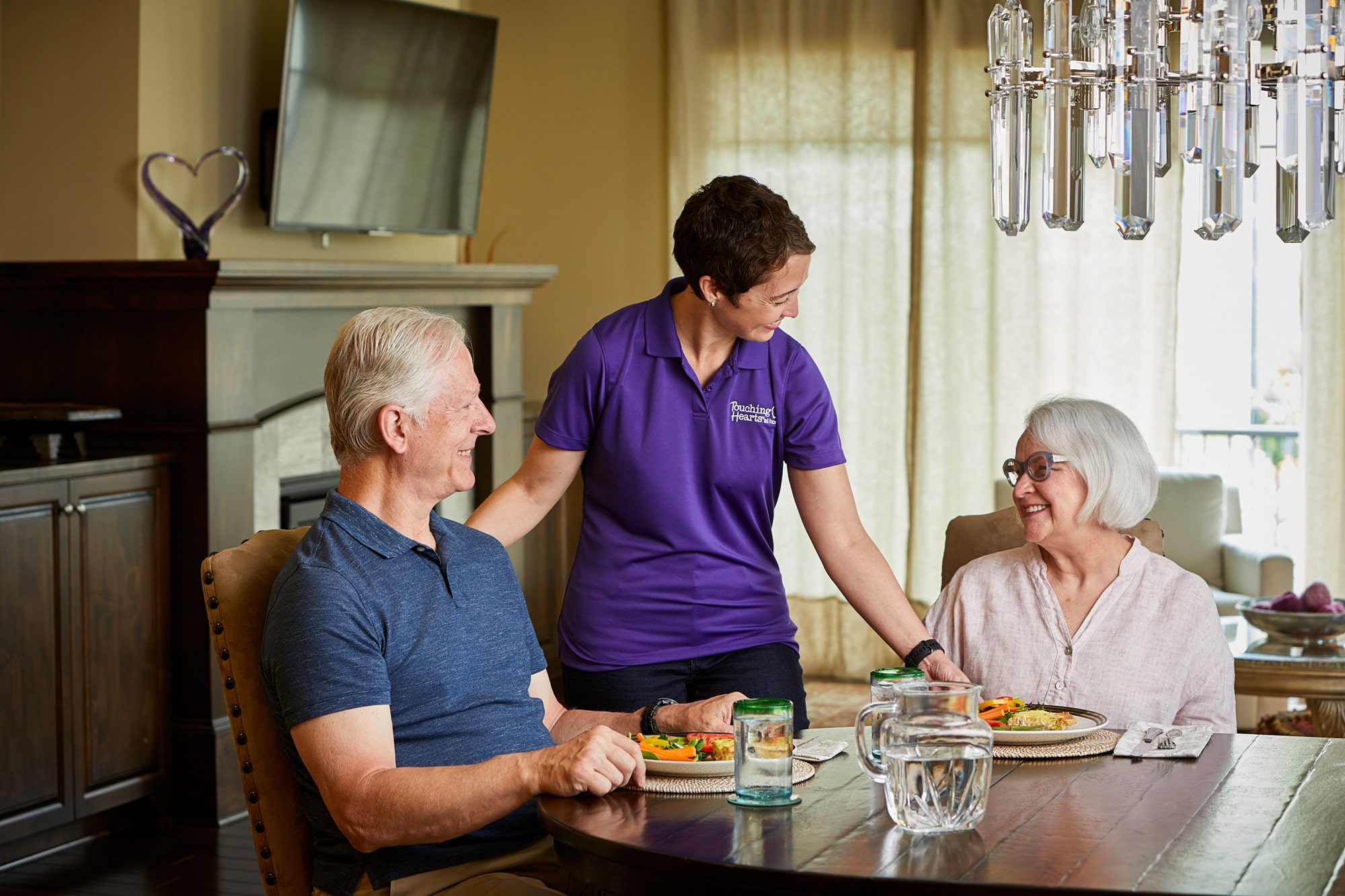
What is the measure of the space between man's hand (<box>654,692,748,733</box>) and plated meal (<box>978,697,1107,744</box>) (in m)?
0.33

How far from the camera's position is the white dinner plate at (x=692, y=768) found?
1.68m

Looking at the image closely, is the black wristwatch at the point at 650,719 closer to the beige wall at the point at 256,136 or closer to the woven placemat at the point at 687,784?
the woven placemat at the point at 687,784

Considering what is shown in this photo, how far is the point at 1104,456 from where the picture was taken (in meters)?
2.29

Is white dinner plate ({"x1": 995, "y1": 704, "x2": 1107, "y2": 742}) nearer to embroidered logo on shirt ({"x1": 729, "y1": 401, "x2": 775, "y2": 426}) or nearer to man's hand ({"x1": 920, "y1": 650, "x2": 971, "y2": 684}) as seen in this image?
man's hand ({"x1": 920, "y1": 650, "x2": 971, "y2": 684})

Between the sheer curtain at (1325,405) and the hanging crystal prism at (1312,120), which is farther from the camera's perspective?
the sheer curtain at (1325,405)

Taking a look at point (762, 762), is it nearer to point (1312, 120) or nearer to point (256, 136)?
point (1312, 120)

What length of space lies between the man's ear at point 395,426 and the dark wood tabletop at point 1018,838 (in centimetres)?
49

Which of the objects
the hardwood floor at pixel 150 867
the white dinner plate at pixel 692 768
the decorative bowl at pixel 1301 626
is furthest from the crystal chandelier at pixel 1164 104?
the hardwood floor at pixel 150 867

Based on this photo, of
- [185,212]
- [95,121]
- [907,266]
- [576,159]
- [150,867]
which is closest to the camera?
[150,867]

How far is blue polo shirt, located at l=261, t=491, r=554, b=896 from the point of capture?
1.66 metres

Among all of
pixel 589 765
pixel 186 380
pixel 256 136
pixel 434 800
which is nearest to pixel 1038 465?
pixel 589 765

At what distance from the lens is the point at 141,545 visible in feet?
12.5

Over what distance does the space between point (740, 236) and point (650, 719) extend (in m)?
0.78

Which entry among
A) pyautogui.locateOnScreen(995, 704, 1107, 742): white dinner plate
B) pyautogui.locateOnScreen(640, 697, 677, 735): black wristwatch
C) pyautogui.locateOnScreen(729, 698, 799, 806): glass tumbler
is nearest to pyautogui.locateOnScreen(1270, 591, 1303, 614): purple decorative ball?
pyautogui.locateOnScreen(995, 704, 1107, 742): white dinner plate
